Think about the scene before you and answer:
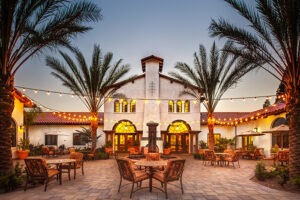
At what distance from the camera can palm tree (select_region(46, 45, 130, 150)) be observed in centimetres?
1814

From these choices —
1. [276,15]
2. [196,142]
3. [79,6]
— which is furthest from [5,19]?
[196,142]

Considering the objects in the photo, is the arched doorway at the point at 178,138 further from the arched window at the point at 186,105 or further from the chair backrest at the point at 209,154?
the chair backrest at the point at 209,154

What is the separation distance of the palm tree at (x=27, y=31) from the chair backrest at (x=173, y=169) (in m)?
5.03

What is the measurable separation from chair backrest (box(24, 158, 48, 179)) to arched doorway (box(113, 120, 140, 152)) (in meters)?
19.0

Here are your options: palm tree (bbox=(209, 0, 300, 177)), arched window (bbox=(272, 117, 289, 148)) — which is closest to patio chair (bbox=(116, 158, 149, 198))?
palm tree (bbox=(209, 0, 300, 177))

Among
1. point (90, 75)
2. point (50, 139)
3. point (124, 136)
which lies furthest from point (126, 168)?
point (50, 139)

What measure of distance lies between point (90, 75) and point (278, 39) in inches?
513

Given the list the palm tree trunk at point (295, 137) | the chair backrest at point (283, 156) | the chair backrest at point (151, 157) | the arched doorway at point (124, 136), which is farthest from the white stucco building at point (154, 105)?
the palm tree trunk at point (295, 137)

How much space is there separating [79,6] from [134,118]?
17.4 metres

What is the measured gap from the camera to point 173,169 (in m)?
7.70

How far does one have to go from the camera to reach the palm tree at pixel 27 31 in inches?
334

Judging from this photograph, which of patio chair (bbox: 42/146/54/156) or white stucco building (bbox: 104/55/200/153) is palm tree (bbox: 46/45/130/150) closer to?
patio chair (bbox: 42/146/54/156)

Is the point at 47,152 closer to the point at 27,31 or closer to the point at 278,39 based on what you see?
the point at 27,31

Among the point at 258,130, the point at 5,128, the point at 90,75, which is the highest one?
the point at 90,75
